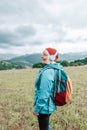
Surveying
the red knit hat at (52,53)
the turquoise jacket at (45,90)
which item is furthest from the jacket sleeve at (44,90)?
the red knit hat at (52,53)

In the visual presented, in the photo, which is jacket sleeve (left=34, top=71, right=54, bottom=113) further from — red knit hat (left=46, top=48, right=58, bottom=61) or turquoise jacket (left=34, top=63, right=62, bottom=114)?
red knit hat (left=46, top=48, right=58, bottom=61)

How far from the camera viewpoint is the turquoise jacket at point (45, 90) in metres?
5.48

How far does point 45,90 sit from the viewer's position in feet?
17.9

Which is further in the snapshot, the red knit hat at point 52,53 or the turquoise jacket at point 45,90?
the red knit hat at point 52,53

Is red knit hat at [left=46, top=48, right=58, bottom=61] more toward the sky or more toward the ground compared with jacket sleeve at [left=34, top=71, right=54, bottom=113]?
more toward the sky

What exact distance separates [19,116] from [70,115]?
1669 millimetres

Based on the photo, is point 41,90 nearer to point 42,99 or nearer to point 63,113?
point 42,99

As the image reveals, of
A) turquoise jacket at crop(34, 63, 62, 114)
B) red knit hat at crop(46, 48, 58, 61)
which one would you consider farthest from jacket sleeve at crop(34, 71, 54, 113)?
red knit hat at crop(46, 48, 58, 61)

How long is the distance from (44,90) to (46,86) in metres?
0.08

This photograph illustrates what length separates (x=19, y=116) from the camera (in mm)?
9859

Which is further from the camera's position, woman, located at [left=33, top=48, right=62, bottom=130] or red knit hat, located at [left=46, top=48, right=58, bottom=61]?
red knit hat, located at [left=46, top=48, right=58, bottom=61]

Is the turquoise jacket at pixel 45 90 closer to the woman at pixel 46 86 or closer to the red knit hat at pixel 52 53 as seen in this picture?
the woman at pixel 46 86

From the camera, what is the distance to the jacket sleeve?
18.0 ft

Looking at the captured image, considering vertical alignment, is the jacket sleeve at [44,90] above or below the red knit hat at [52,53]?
below
